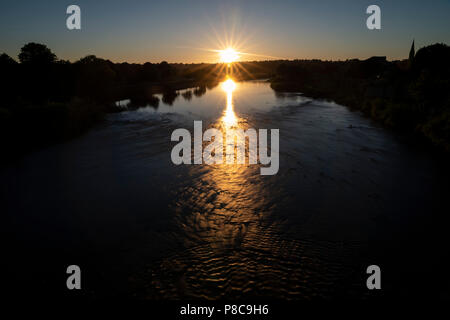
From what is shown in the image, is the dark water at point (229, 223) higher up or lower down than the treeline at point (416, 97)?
lower down

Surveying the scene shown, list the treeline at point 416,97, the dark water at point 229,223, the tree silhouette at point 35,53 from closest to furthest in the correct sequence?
the dark water at point 229,223 → the treeline at point 416,97 → the tree silhouette at point 35,53

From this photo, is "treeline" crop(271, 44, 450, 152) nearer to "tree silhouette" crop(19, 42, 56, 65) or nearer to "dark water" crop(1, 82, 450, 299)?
"dark water" crop(1, 82, 450, 299)

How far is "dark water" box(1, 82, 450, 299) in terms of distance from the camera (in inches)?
377

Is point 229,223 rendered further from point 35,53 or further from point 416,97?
point 35,53

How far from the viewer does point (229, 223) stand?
13.2m

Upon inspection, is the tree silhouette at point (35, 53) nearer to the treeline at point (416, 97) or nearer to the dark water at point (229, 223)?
the dark water at point (229, 223)

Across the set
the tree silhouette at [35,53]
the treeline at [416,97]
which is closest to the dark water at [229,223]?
the treeline at [416,97]

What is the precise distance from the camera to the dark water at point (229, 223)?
958cm

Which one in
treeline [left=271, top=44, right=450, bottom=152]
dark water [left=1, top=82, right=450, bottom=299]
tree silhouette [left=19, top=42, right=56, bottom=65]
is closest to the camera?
dark water [left=1, top=82, right=450, bottom=299]

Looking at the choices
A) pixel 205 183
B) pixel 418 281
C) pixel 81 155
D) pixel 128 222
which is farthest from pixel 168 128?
pixel 418 281

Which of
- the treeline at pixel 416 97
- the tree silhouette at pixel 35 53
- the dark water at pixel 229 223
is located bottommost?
the dark water at pixel 229 223

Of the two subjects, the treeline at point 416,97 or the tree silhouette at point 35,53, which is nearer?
the treeline at point 416,97

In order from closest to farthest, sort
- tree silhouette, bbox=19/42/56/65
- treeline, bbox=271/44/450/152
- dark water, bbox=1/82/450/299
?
dark water, bbox=1/82/450/299 < treeline, bbox=271/44/450/152 < tree silhouette, bbox=19/42/56/65

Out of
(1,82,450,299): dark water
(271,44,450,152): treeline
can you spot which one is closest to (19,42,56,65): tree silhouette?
(1,82,450,299): dark water
